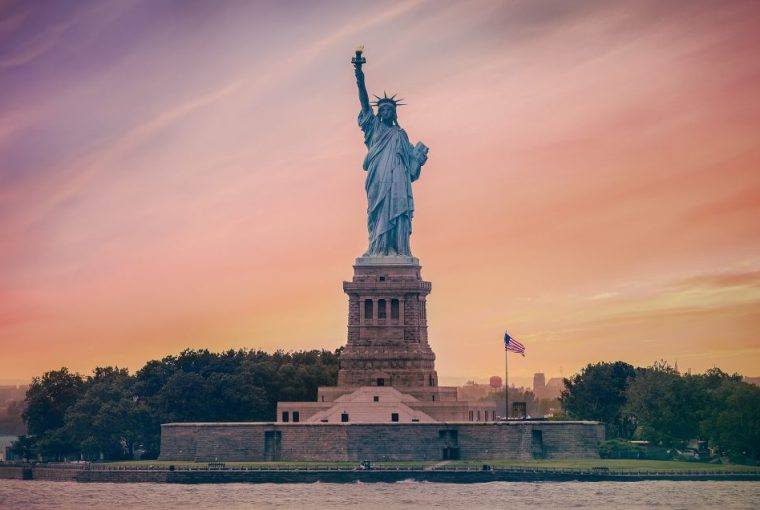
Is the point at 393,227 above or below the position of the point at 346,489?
above

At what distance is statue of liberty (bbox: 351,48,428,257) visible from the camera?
116250mm

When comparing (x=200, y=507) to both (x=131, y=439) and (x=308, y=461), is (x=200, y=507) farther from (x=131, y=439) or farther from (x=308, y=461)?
(x=131, y=439)

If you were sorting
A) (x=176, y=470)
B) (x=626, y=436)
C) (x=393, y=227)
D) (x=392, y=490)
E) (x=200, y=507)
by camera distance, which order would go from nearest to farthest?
(x=200, y=507), (x=392, y=490), (x=176, y=470), (x=393, y=227), (x=626, y=436)

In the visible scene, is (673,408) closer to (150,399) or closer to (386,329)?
(386,329)

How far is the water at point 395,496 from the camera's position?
286ft

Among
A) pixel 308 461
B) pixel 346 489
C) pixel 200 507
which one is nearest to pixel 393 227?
pixel 308 461

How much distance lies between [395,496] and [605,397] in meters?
47.0

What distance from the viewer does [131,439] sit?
383 feet

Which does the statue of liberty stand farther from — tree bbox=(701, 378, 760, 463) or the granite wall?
tree bbox=(701, 378, 760, 463)

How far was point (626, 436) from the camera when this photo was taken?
132750 millimetres

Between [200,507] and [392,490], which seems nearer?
[200,507]

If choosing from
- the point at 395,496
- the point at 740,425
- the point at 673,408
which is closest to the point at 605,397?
the point at 673,408

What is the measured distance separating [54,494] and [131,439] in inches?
765

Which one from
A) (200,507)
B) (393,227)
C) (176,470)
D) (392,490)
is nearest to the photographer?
→ (200,507)
